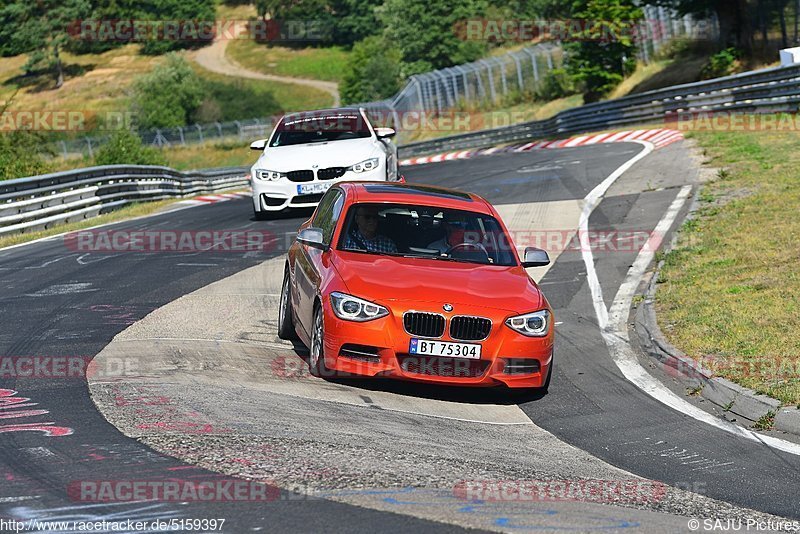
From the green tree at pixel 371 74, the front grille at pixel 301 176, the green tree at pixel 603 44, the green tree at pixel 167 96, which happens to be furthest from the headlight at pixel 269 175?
the green tree at pixel 167 96

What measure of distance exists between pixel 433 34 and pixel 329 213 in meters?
76.9

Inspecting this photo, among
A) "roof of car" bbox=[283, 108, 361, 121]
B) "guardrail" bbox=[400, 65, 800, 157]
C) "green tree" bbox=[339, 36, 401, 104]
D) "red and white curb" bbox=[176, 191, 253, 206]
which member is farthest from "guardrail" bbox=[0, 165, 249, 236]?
"green tree" bbox=[339, 36, 401, 104]

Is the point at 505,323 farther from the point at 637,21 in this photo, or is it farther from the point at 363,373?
the point at 637,21

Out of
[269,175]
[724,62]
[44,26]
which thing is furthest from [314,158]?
[44,26]

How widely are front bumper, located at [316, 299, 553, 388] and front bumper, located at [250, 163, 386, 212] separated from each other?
9.73 meters

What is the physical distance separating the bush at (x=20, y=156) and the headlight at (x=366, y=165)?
12610 millimetres

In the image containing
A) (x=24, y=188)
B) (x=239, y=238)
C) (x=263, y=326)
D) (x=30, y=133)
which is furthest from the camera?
(x=30, y=133)

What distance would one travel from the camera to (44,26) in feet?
361

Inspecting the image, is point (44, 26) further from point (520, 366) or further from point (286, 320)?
point (520, 366)

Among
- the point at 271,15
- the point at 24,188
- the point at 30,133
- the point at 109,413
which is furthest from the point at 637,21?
the point at 271,15

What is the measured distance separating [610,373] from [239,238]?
9076 millimetres

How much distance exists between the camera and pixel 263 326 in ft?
36.4

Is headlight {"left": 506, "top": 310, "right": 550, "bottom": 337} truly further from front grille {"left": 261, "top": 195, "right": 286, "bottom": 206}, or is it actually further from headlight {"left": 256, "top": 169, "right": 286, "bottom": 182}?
front grille {"left": 261, "top": 195, "right": 286, "bottom": 206}

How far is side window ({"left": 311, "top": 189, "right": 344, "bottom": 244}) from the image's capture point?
10.0 metres
